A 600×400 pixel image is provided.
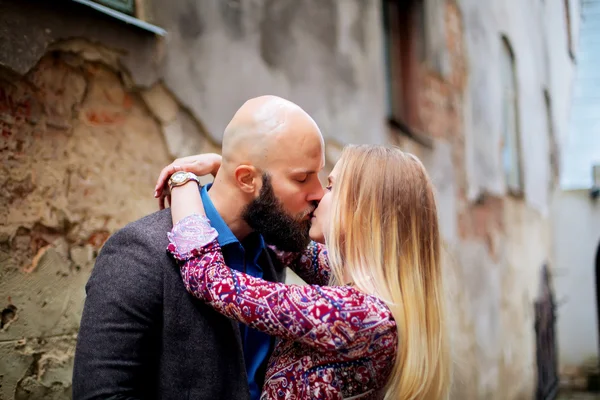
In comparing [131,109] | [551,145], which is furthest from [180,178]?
[551,145]

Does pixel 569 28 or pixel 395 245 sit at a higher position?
pixel 569 28

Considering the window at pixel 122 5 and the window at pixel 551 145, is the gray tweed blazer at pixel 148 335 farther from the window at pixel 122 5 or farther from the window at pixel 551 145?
the window at pixel 551 145

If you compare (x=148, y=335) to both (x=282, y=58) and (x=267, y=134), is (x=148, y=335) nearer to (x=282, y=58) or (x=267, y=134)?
(x=267, y=134)

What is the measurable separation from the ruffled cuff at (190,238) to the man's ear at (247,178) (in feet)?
0.84

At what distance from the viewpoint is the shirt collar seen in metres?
1.98

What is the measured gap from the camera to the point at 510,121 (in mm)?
9945

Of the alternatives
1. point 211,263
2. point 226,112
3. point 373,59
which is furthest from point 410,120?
point 211,263

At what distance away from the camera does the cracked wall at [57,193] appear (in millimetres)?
2195

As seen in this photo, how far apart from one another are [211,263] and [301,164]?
48cm

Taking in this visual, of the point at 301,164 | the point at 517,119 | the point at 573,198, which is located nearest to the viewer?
the point at 301,164

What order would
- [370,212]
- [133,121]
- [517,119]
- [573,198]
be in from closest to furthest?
[370,212] → [133,121] → [517,119] → [573,198]

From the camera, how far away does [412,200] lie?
6.21 feet

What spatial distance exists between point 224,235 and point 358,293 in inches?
18.1

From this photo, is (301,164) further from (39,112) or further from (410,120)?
(410,120)
